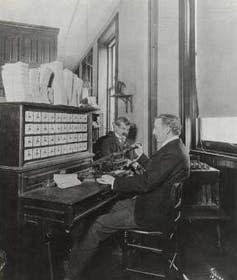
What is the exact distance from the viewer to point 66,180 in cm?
254

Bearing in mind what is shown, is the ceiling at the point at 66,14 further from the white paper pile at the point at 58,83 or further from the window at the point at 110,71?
the white paper pile at the point at 58,83

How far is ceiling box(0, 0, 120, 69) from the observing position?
230 inches

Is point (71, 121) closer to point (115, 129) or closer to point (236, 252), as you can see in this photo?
point (115, 129)

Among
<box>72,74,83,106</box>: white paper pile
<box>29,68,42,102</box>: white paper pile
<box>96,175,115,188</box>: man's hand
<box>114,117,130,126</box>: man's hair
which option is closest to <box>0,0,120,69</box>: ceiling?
<box>114,117,130,126</box>: man's hair

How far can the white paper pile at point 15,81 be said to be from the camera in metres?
2.25

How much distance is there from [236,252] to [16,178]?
213cm

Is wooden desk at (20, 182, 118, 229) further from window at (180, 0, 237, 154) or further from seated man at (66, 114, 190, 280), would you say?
window at (180, 0, 237, 154)

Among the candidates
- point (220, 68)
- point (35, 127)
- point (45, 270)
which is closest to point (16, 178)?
point (35, 127)

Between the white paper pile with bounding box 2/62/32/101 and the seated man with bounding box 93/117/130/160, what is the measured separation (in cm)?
216

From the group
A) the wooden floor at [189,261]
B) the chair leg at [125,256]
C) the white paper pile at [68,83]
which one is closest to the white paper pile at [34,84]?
the white paper pile at [68,83]

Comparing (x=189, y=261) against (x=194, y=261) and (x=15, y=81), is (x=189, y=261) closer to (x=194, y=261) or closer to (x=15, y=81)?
(x=194, y=261)

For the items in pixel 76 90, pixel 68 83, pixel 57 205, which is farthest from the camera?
pixel 76 90

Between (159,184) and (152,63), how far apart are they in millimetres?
2714

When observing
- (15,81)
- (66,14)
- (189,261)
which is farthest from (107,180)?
(66,14)
